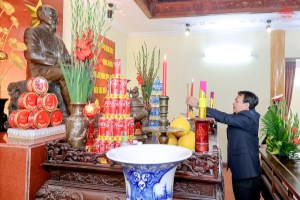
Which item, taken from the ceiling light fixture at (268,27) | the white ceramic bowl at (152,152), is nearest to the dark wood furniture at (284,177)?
the white ceramic bowl at (152,152)

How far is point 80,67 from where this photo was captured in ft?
3.87

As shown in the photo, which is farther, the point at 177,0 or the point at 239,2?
the point at 177,0

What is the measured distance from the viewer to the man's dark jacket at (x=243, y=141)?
213 centimetres

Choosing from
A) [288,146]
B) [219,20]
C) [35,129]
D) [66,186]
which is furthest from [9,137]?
[219,20]

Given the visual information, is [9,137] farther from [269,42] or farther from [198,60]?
[269,42]

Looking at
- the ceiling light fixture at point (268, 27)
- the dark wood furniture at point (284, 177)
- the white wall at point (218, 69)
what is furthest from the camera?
the white wall at point (218, 69)

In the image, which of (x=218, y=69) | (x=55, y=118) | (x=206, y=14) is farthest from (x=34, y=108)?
(x=218, y=69)

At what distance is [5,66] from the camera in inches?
98.7

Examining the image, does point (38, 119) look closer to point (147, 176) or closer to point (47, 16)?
point (147, 176)

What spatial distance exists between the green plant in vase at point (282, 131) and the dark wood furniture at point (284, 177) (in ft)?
0.30

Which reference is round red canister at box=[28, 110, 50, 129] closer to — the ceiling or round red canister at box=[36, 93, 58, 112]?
round red canister at box=[36, 93, 58, 112]

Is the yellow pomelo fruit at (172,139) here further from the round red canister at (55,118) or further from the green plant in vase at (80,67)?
the round red canister at (55,118)

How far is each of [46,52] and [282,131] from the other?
2047mm

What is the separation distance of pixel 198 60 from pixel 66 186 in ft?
14.8
